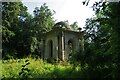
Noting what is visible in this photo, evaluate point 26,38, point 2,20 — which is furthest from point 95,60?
point 26,38

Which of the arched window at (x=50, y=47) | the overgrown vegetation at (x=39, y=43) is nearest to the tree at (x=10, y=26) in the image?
the overgrown vegetation at (x=39, y=43)

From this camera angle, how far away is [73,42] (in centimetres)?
2592

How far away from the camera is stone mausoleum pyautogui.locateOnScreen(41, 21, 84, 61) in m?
24.5

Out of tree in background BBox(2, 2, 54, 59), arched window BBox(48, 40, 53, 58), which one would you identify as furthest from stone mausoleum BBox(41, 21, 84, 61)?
tree in background BBox(2, 2, 54, 59)

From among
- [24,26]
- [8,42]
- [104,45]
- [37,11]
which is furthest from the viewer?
[37,11]

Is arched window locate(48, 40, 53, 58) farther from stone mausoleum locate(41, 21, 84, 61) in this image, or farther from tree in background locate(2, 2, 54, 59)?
tree in background locate(2, 2, 54, 59)

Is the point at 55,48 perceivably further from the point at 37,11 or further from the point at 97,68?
the point at 37,11

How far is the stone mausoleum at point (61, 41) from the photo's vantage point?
24.5 m

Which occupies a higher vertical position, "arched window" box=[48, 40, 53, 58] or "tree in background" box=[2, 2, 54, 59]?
"tree in background" box=[2, 2, 54, 59]

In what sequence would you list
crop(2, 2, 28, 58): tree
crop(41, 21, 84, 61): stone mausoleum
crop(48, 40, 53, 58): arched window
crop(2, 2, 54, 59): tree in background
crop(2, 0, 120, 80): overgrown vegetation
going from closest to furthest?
crop(2, 0, 120, 80): overgrown vegetation
crop(41, 21, 84, 61): stone mausoleum
crop(48, 40, 53, 58): arched window
crop(2, 2, 28, 58): tree
crop(2, 2, 54, 59): tree in background

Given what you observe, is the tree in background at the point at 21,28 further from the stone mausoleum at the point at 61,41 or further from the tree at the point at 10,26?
the stone mausoleum at the point at 61,41

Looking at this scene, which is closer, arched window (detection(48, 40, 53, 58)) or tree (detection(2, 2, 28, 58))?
arched window (detection(48, 40, 53, 58))

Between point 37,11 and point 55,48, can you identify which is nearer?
point 55,48

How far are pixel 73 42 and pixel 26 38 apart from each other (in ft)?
34.4
